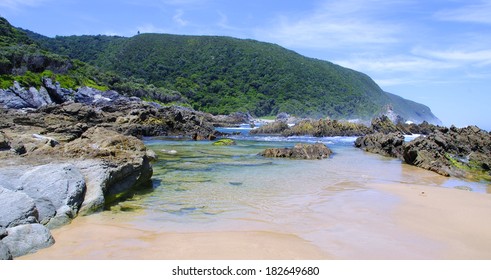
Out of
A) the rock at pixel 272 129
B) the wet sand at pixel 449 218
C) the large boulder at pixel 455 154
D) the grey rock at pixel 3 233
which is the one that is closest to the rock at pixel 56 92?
the rock at pixel 272 129

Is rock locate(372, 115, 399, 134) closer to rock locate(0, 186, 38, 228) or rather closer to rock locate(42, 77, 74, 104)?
rock locate(42, 77, 74, 104)

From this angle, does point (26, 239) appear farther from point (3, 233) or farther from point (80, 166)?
point (80, 166)

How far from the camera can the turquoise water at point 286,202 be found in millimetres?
6773

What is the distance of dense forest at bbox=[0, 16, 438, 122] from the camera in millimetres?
110938

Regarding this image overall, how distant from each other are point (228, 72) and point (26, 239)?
121818 millimetres

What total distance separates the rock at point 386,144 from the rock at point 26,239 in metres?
20.2

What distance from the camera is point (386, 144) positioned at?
24.7 meters

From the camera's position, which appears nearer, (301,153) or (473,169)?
(473,169)

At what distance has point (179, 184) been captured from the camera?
11.6 m

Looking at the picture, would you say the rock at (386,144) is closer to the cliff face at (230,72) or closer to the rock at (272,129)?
the rock at (272,129)

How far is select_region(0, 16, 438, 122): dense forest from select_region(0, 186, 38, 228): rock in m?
92.5

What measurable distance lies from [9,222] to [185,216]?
3241 mm

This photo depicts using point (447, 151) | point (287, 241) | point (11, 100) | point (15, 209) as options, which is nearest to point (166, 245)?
point (287, 241)

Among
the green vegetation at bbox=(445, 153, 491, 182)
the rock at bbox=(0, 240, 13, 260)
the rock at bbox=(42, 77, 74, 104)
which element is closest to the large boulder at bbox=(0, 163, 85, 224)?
the rock at bbox=(0, 240, 13, 260)
